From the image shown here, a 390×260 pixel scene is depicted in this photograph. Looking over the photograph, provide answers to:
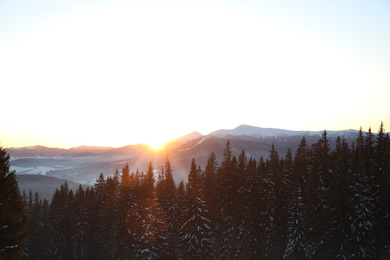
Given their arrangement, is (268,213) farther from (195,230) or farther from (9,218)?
(9,218)

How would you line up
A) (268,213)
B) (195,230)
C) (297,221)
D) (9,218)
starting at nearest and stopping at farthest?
(9,218), (297,221), (195,230), (268,213)

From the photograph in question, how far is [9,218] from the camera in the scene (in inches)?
735

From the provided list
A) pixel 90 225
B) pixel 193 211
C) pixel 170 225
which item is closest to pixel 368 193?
pixel 193 211

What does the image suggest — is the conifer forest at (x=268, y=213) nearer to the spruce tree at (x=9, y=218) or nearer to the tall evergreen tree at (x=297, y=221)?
the tall evergreen tree at (x=297, y=221)

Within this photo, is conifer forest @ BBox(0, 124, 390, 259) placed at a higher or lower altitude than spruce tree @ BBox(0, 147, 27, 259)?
lower

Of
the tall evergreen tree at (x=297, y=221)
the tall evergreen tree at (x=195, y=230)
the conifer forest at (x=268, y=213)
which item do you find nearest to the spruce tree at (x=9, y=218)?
the conifer forest at (x=268, y=213)

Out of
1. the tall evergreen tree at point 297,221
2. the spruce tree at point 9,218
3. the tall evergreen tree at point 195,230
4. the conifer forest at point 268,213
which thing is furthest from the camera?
the tall evergreen tree at point 195,230

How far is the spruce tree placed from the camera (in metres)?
18.2

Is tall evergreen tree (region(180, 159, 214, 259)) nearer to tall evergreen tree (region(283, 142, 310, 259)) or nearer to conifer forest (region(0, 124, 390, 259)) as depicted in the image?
conifer forest (region(0, 124, 390, 259))

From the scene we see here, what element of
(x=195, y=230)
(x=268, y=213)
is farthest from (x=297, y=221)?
(x=195, y=230)

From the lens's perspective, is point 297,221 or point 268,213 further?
point 268,213

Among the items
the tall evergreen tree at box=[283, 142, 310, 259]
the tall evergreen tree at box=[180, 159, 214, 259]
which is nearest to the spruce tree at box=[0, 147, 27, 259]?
the tall evergreen tree at box=[180, 159, 214, 259]

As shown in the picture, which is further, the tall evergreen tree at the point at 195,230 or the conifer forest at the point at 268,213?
the tall evergreen tree at the point at 195,230

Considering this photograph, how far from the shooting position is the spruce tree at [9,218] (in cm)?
1824
